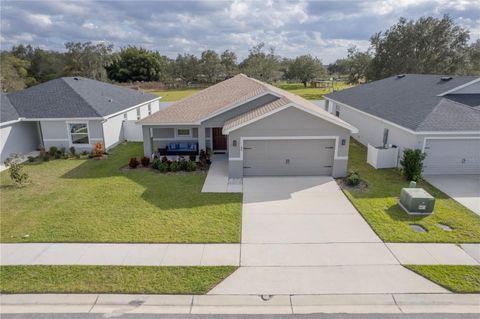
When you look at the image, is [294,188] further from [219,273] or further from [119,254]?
[119,254]

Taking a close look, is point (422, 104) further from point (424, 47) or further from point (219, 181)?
point (424, 47)

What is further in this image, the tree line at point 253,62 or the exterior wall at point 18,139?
the tree line at point 253,62

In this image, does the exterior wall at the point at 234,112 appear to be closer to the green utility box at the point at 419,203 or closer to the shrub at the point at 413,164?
the shrub at the point at 413,164

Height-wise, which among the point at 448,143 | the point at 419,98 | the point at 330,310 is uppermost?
the point at 419,98

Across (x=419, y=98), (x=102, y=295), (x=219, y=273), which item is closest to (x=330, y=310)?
(x=219, y=273)

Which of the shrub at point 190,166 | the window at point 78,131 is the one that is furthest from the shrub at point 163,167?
the window at point 78,131

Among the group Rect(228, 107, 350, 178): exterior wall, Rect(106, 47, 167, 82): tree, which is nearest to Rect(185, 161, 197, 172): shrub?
Rect(228, 107, 350, 178): exterior wall

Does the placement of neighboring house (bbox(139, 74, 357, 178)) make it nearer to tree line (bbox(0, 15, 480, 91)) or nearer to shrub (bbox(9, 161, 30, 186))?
shrub (bbox(9, 161, 30, 186))
